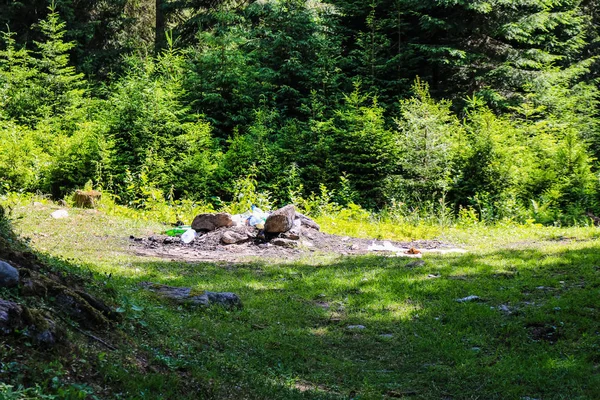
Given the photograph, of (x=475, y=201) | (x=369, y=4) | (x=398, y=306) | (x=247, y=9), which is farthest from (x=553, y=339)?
(x=247, y=9)

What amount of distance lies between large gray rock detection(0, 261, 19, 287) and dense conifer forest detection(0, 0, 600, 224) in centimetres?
1129

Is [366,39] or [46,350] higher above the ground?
[366,39]

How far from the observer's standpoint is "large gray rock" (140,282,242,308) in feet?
23.4

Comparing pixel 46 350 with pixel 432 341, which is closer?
pixel 46 350

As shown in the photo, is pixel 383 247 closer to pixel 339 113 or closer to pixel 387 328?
pixel 387 328

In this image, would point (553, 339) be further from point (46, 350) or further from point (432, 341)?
point (46, 350)

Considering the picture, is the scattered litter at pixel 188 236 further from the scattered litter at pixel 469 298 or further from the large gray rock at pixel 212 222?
the scattered litter at pixel 469 298

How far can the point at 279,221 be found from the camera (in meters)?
11.9

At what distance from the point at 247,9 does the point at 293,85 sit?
13.3 feet

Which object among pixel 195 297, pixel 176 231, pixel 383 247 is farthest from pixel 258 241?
pixel 195 297

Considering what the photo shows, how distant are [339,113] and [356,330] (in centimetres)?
1210

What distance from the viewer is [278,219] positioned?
1193 centimetres

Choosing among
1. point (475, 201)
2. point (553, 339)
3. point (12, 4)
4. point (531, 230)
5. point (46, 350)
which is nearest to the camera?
point (46, 350)

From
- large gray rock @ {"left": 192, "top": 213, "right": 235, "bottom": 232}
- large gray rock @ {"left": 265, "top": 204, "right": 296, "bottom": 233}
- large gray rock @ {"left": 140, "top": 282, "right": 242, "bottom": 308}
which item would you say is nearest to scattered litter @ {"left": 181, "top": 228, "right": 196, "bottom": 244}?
large gray rock @ {"left": 192, "top": 213, "right": 235, "bottom": 232}
